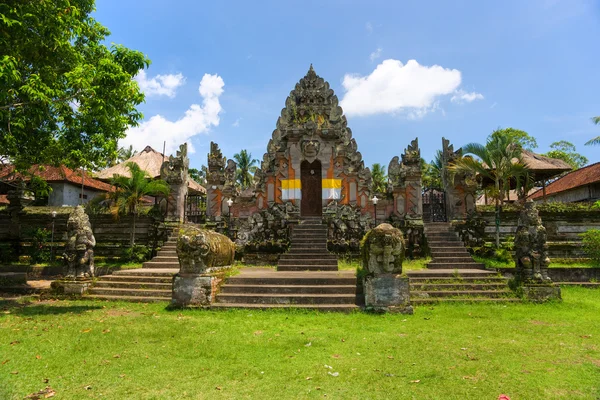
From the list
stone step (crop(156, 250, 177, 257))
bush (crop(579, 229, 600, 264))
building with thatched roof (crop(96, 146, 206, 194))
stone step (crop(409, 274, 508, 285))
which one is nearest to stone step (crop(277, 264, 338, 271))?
stone step (crop(409, 274, 508, 285))

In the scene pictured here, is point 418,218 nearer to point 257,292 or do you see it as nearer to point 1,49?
point 257,292

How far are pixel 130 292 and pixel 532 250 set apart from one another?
1097 cm

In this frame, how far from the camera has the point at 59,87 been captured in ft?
30.2

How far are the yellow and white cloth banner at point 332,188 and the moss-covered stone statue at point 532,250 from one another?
27.2ft

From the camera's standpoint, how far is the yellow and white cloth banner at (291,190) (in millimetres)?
17312

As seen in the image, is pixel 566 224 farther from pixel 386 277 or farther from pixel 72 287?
pixel 72 287

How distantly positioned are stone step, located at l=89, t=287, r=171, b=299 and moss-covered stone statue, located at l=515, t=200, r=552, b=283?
952 centimetres

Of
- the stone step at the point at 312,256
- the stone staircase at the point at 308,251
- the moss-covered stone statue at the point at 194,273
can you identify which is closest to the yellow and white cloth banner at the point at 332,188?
the stone staircase at the point at 308,251

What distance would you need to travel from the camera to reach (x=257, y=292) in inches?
374

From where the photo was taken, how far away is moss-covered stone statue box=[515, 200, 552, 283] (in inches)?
386

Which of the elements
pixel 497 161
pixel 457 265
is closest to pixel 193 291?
pixel 457 265

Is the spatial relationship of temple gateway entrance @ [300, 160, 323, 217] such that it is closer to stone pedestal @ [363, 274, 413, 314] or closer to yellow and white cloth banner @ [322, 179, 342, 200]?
yellow and white cloth banner @ [322, 179, 342, 200]

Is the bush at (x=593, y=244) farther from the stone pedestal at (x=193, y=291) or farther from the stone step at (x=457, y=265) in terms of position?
the stone pedestal at (x=193, y=291)

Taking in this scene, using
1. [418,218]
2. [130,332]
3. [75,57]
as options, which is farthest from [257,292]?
[418,218]
